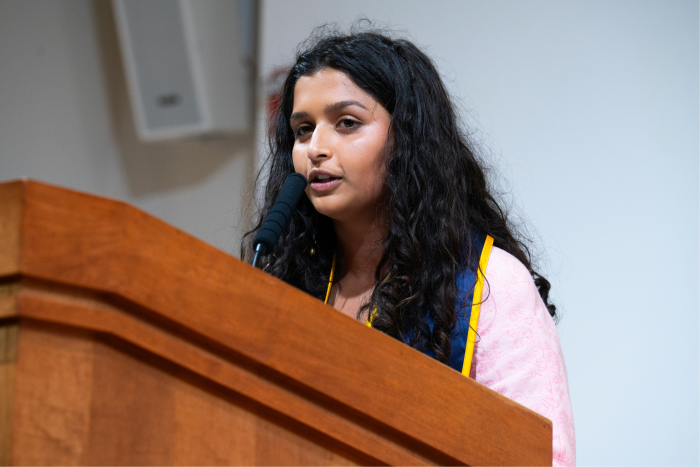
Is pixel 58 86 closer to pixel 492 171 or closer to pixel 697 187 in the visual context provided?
pixel 492 171

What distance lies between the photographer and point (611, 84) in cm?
157

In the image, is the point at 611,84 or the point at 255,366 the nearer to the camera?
the point at 255,366

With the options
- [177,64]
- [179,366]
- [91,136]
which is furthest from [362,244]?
[91,136]

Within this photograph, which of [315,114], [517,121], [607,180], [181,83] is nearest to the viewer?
[315,114]

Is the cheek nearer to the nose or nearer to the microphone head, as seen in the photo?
the nose

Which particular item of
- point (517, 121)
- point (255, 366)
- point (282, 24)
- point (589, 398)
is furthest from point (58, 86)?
point (255, 366)

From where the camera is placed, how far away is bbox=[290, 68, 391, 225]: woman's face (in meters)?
1.02

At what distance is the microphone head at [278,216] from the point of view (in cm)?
74

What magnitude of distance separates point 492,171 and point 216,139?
5.04 feet

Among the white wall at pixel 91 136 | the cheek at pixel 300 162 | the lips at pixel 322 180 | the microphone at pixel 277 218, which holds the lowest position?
the white wall at pixel 91 136

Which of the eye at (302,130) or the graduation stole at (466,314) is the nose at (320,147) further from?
the graduation stole at (466,314)

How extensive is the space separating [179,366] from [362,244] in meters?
0.70

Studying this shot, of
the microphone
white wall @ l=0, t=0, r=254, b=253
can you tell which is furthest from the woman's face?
white wall @ l=0, t=0, r=254, b=253

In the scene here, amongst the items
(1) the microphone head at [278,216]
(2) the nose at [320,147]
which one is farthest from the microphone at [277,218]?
(2) the nose at [320,147]
